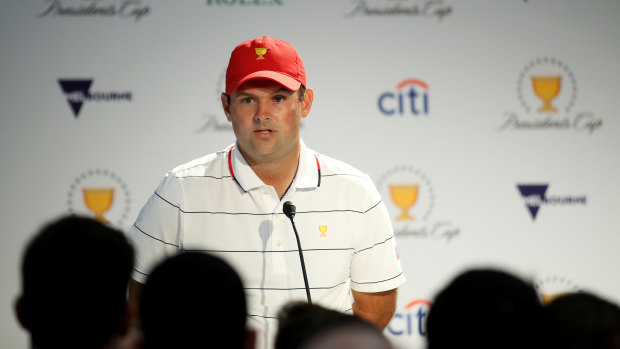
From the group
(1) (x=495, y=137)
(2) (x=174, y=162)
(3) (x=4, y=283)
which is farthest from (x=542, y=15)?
(3) (x=4, y=283)

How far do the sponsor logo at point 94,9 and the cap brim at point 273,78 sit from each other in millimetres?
1236

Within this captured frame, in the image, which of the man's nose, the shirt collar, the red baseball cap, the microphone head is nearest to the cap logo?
the red baseball cap

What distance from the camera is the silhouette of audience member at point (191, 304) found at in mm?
738

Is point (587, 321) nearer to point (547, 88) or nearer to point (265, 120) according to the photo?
point (265, 120)

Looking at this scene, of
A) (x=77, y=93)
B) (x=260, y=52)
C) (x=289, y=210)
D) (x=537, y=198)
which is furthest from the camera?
(x=537, y=198)

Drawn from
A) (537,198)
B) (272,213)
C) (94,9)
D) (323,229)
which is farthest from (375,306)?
(94,9)

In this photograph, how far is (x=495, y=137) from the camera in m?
2.96

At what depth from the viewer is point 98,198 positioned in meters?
2.84

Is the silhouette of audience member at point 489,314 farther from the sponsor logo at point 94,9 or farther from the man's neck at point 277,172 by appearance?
the sponsor logo at point 94,9

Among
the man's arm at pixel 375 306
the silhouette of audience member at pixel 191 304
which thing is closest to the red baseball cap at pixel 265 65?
the man's arm at pixel 375 306

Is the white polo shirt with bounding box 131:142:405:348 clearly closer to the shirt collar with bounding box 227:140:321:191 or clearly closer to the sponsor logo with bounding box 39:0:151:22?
the shirt collar with bounding box 227:140:321:191

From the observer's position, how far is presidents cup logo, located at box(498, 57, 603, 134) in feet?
9.72

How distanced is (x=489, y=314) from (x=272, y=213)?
111 cm

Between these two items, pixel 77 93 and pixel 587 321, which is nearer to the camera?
pixel 587 321
